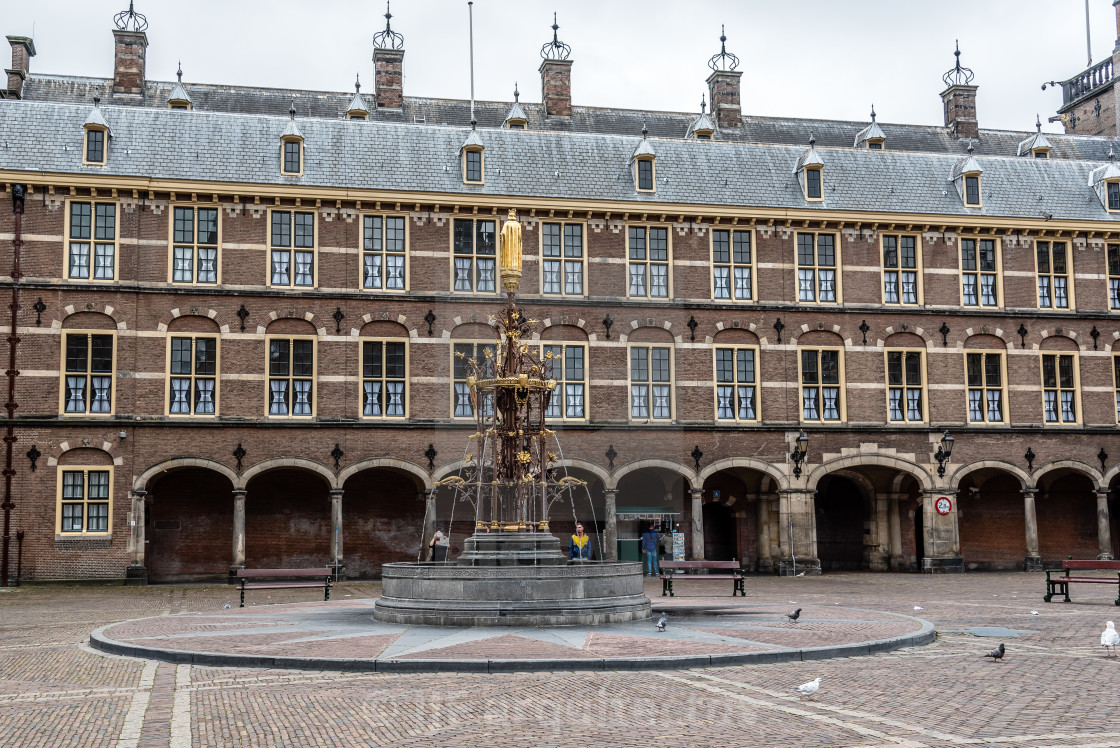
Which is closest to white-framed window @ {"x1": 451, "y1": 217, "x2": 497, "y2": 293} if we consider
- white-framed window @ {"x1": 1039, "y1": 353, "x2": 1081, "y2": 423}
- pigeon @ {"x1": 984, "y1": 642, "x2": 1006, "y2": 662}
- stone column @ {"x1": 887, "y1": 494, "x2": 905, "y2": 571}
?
stone column @ {"x1": 887, "y1": 494, "x2": 905, "y2": 571}

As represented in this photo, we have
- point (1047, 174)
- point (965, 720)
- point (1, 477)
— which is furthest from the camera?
point (1047, 174)

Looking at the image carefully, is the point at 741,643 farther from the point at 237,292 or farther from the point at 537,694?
the point at 237,292

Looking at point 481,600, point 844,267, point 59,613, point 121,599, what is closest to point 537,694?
point 481,600

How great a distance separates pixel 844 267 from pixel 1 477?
25.0 metres

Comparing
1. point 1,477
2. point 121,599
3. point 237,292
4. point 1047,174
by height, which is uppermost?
point 1047,174

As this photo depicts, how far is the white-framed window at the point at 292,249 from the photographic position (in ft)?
108

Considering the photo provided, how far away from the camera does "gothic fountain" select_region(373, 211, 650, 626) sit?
17.0 m

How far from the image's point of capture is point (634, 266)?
35.0 metres

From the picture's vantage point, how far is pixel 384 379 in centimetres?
3312

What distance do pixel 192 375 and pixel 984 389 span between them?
23905 mm

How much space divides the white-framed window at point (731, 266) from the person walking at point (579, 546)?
8710mm

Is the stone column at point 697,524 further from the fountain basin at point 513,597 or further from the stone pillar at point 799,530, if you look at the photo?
the fountain basin at point 513,597

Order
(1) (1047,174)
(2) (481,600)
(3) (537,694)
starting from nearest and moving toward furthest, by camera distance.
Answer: (3) (537,694) < (2) (481,600) < (1) (1047,174)

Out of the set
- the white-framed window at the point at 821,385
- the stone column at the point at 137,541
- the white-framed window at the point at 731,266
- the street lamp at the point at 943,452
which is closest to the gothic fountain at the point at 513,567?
the stone column at the point at 137,541
